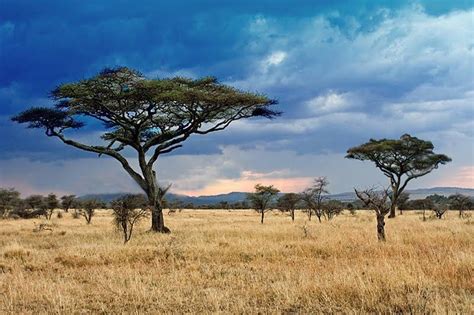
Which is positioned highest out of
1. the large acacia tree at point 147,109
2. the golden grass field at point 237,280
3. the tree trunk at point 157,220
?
the large acacia tree at point 147,109

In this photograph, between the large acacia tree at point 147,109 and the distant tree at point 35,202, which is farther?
the distant tree at point 35,202

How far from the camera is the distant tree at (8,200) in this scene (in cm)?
6001

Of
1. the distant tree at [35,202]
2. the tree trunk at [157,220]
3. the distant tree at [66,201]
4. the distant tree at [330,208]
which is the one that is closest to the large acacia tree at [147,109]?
the tree trunk at [157,220]

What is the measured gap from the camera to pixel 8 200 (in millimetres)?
63938

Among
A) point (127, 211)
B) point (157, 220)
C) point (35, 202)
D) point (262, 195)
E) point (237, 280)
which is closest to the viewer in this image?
point (237, 280)

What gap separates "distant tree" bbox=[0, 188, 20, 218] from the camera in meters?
60.0

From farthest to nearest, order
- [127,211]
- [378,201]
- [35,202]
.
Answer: [35,202] → [127,211] → [378,201]

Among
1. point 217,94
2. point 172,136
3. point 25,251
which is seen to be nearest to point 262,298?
point 25,251

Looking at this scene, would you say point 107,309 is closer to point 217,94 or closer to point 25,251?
point 25,251

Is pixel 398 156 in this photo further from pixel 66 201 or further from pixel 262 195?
pixel 66 201

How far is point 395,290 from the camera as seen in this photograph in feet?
28.7

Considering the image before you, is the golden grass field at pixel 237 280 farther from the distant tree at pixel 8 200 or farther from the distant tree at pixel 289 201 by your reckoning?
the distant tree at pixel 8 200

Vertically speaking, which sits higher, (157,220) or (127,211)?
(127,211)

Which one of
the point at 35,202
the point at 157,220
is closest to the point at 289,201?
the point at 157,220
